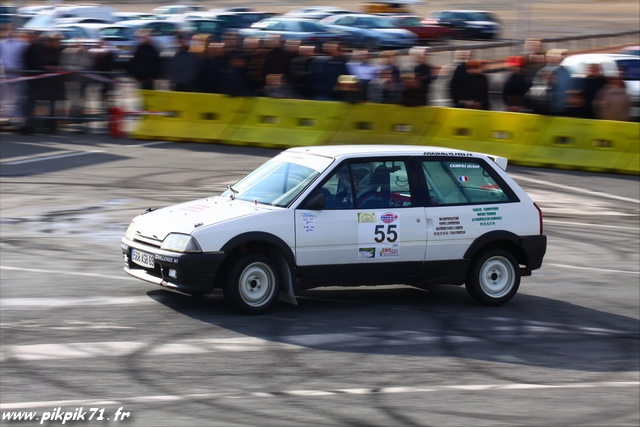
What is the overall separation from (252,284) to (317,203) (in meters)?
0.91

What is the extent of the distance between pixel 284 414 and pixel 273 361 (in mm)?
1079

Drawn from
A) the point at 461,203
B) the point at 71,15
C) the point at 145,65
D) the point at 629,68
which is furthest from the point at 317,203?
the point at 71,15

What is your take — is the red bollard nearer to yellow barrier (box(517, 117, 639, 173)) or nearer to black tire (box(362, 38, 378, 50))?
yellow barrier (box(517, 117, 639, 173))

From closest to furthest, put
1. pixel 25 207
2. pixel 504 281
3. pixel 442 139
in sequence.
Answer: pixel 504 281 < pixel 25 207 < pixel 442 139

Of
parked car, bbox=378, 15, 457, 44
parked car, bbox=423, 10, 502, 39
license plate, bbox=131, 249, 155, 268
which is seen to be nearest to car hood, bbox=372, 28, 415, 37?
parked car, bbox=378, 15, 457, 44

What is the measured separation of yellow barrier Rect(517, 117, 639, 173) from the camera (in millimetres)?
17219

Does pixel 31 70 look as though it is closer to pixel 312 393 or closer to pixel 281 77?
pixel 281 77

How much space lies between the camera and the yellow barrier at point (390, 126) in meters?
18.0

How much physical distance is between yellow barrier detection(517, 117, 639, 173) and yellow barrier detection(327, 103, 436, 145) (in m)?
1.97

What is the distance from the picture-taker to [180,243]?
8.02 metres

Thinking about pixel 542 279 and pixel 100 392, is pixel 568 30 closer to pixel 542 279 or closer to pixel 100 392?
pixel 542 279

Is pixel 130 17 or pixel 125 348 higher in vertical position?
pixel 130 17

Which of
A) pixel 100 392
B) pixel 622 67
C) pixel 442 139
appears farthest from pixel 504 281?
pixel 622 67

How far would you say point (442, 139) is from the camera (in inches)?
706
